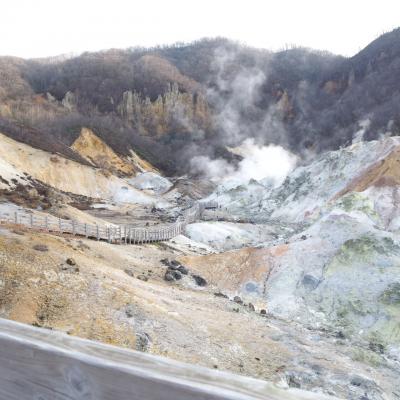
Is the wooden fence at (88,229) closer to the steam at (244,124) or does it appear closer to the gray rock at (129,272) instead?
the gray rock at (129,272)

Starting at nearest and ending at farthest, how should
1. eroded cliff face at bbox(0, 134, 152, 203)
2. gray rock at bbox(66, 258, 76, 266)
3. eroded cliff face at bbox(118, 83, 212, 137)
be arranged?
gray rock at bbox(66, 258, 76, 266) → eroded cliff face at bbox(0, 134, 152, 203) → eroded cliff face at bbox(118, 83, 212, 137)

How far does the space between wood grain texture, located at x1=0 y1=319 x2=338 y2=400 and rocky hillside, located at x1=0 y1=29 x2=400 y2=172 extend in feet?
313

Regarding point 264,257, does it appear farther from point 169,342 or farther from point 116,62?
point 116,62

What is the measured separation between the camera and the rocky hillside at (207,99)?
4500 inches

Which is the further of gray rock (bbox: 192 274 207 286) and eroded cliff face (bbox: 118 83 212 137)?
eroded cliff face (bbox: 118 83 212 137)

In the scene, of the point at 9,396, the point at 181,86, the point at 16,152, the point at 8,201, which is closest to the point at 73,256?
the point at 9,396

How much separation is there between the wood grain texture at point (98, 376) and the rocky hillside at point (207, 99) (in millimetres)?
95269

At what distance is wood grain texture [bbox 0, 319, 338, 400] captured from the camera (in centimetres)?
176

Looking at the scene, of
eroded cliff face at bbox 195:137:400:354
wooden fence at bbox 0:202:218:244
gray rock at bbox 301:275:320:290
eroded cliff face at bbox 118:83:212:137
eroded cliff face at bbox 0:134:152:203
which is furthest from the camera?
eroded cliff face at bbox 118:83:212:137

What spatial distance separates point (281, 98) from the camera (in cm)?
15188

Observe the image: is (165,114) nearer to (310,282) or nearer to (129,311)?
(310,282)

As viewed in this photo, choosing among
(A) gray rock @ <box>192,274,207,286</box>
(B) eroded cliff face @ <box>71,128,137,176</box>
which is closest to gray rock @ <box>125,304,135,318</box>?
(A) gray rock @ <box>192,274,207,286</box>

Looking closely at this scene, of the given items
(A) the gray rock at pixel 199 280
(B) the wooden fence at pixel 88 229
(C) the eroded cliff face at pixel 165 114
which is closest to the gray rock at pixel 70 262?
(A) the gray rock at pixel 199 280

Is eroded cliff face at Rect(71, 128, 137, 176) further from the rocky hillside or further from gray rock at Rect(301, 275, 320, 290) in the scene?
gray rock at Rect(301, 275, 320, 290)
